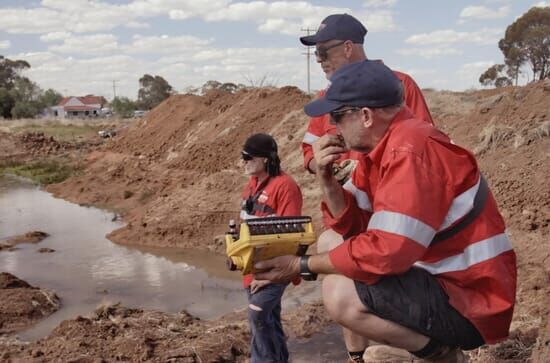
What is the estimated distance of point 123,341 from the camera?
598 cm

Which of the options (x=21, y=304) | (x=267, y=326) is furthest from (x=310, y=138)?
(x=21, y=304)

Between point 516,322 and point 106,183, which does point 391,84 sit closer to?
point 516,322

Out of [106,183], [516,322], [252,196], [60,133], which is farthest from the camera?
[60,133]

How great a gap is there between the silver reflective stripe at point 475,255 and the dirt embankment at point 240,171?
1648 millimetres

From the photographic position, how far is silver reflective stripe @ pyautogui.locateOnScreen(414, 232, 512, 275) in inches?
107

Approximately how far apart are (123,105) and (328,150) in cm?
7484

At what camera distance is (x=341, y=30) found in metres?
4.29

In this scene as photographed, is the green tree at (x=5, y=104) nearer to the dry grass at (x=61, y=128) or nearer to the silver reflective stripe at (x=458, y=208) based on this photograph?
the dry grass at (x=61, y=128)

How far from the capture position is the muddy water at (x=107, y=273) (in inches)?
336

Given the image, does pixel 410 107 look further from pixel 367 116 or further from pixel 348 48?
pixel 367 116

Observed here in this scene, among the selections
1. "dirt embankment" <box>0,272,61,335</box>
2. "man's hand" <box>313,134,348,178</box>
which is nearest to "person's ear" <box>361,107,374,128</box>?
"man's hand" <box>313,134,348,178</box>

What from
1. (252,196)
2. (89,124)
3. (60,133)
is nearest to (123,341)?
(252,196)

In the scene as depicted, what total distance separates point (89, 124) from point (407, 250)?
45.9 m

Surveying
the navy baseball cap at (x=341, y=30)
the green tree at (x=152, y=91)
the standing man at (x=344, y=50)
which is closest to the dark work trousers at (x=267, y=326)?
the standing man at (x=344, y=50)
